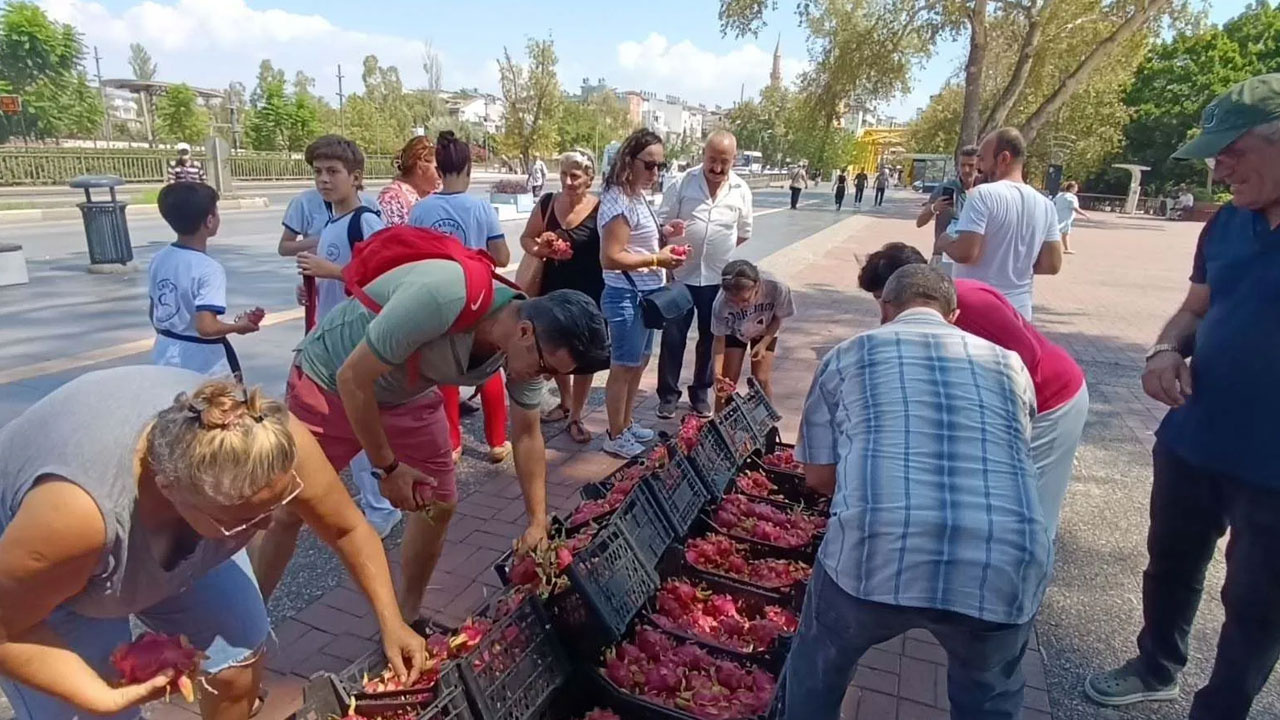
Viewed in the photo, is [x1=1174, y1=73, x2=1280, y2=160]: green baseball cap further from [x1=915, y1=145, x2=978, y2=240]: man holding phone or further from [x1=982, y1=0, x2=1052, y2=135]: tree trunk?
[x1=982, y1=0, x2=1052, y2=135]: tree trunk

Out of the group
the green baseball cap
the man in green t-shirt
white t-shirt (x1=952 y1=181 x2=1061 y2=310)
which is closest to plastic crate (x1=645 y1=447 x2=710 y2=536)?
the man in green t-shirt

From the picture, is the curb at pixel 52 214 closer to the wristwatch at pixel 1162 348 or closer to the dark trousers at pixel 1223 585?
the wristwatch at pixel 1162 348

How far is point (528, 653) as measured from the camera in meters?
2.13

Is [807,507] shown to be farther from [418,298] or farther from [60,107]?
[60,107]

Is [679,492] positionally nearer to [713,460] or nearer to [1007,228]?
[713,460]

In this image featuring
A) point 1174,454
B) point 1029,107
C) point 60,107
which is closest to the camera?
point 1174,454

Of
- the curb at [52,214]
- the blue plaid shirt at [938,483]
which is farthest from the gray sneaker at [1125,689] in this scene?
the curb at [52,214]

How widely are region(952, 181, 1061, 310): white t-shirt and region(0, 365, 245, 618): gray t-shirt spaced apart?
3.54m

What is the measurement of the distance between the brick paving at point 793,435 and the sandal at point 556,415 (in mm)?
161

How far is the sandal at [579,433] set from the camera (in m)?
4.75

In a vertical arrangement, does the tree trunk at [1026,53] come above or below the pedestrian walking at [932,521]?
above

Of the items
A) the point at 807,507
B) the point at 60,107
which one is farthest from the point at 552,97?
the point at 807,507

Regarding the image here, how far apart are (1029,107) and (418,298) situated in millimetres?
29484

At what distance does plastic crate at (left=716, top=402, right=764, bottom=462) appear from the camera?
3805 millimetres
